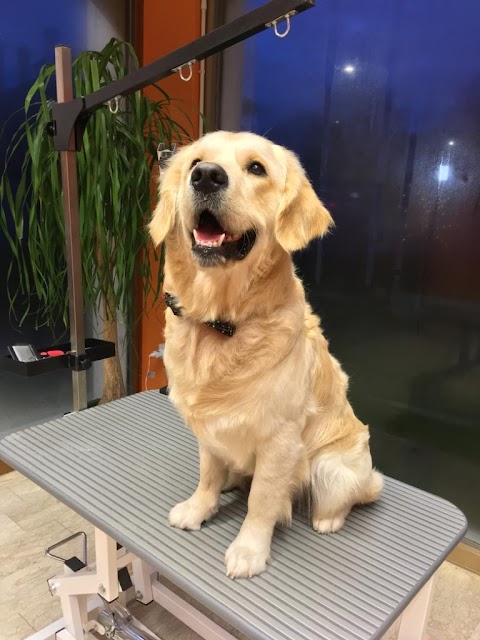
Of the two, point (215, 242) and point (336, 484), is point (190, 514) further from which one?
point (215, 242)

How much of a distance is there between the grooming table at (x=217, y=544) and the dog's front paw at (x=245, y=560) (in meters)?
0.02

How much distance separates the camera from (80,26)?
92.4 inches

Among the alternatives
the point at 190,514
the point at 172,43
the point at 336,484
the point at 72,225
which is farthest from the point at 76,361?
the point at 172,43

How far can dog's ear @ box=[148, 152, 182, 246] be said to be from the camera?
1099mm

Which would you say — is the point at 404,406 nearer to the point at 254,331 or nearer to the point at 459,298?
the point at 459,298

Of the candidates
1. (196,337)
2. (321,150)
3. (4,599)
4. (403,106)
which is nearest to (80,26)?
(321,150)

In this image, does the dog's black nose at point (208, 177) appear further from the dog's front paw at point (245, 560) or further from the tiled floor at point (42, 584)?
the tiled floor at point (42, 584)

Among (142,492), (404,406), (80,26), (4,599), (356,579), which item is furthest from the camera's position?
(80,26)

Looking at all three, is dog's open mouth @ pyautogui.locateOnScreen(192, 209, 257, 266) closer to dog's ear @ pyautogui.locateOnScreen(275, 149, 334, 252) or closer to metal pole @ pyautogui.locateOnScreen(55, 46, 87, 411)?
dog's ear @ pyautogui.locateOnScreen(275, 149, 334, 252)

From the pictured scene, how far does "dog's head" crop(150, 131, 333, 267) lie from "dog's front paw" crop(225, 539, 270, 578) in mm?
608

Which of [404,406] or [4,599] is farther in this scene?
[404,406]

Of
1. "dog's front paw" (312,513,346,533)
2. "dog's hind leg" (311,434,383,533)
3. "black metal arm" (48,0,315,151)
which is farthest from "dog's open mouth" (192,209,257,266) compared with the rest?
"dog's front paw" (312,513,346,533)

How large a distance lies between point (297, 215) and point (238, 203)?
0.14 meters

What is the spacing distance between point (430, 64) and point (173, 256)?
1382mm
